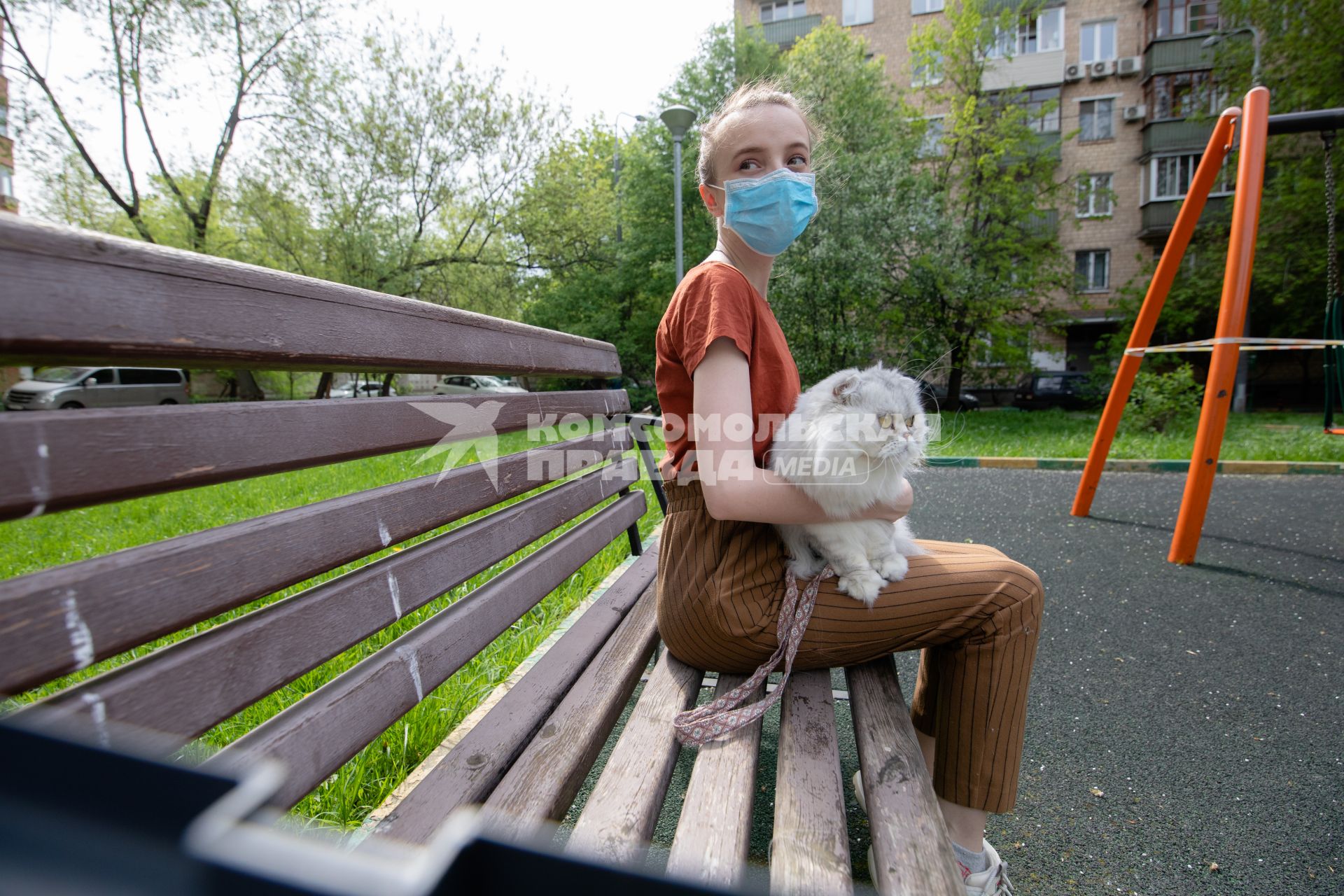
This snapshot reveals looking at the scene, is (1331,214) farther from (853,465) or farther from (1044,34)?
(1044,34)

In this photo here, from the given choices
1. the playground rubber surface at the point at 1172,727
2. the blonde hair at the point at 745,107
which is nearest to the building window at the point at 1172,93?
the playground rubber surface at the point at 1172,727

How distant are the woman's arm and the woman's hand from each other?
5.4 inches

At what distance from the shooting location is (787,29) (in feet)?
76.8

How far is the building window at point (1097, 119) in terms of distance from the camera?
21438mm

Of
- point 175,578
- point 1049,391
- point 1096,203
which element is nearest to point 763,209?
point 175,578

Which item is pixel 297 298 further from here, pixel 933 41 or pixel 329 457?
pixel 933 41

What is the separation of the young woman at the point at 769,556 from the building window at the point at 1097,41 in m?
27.0

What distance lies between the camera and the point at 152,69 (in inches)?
485

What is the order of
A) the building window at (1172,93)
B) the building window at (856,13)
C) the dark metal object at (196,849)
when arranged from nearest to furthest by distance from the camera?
1. the dark metal object at (196,849)
2. the building window at (1172,93)
3. the building window at (856,13)

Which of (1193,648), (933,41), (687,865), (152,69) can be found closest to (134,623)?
(687,865)

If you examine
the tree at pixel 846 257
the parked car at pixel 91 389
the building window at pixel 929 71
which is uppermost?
the building window at pixel 929 71

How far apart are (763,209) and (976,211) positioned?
679 inches

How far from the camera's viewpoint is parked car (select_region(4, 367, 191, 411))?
15.1 m

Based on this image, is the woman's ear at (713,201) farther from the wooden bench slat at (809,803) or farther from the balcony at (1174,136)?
the balcony at (1174,136)
